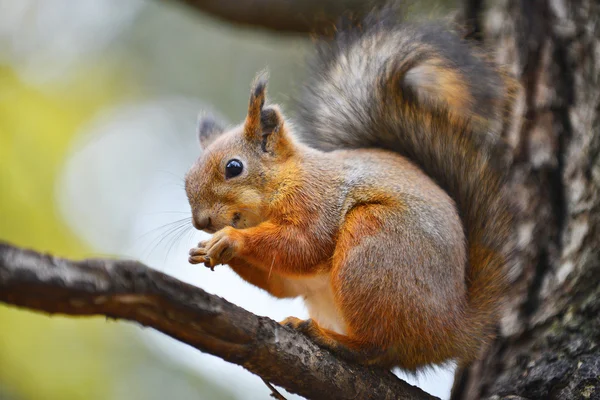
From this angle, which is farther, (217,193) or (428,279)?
(217,193)

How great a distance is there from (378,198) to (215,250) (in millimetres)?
572

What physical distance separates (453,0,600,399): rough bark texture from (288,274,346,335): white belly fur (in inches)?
20.3

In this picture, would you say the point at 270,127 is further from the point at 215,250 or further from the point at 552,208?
the point at 552,208

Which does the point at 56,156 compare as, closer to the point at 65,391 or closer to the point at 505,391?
the point at 65,391

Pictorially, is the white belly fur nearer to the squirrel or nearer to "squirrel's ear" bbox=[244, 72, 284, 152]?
the squirrel

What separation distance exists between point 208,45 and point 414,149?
162 inches

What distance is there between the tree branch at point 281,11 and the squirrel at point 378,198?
0.45 meters

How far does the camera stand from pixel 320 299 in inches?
87.6

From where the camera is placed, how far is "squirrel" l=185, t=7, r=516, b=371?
193cm

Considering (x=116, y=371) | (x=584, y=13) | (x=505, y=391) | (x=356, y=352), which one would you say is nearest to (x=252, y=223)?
(x=356, y=352)

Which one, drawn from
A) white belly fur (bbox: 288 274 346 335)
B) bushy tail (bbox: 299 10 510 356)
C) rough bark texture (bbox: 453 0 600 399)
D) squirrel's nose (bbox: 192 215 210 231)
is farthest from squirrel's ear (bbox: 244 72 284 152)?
rough bark texture (bbox: 453 0 600 399)

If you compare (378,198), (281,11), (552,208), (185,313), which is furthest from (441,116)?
(185,313)

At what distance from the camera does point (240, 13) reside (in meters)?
3.03

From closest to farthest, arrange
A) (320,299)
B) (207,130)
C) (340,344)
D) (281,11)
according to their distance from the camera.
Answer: (340,344), (320,299), (207,130), (281,11)
